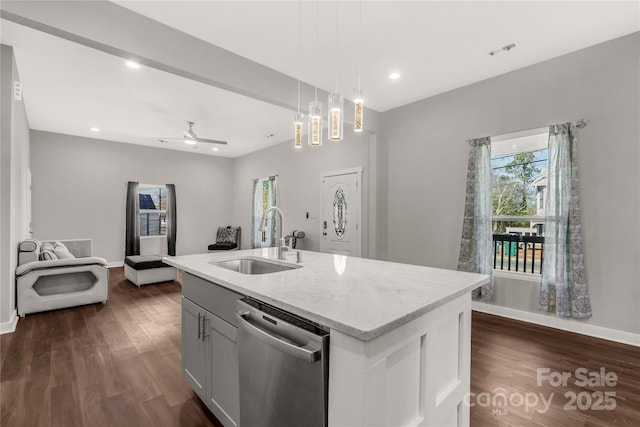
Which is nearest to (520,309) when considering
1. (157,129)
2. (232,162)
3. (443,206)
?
(443,206)

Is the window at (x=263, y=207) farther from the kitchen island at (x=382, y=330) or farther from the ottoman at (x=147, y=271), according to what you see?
the kitchen island at (x=382, y=330)

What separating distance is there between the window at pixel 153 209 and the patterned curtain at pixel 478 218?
22.8ft

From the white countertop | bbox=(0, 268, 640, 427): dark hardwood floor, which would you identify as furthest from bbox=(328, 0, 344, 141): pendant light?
bbox=(0, 268, 640, 427): dark hardwood floor

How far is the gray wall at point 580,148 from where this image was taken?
2830 millimetres

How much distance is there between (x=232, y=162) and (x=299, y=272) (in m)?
7.74

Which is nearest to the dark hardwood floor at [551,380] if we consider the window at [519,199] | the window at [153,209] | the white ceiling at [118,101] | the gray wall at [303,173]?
the window at [519,199]

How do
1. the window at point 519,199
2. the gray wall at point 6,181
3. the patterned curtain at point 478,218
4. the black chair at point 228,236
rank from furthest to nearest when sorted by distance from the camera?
1. the black chair at point 228,236
2. the patterned curtain at point 478,218
3. the window at point 519,199
4. the gray wall at point 6,181

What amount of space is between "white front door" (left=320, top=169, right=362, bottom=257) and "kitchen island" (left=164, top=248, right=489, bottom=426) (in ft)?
11.2

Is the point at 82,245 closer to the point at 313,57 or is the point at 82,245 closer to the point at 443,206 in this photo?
the point at 313,57

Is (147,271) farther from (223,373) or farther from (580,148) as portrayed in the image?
(580,148)

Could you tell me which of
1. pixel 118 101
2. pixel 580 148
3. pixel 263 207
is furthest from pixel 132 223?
pixel 580 148

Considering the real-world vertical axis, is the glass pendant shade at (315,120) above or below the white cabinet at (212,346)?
above

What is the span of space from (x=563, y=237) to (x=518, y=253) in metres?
0.66

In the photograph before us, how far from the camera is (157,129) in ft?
19.1
